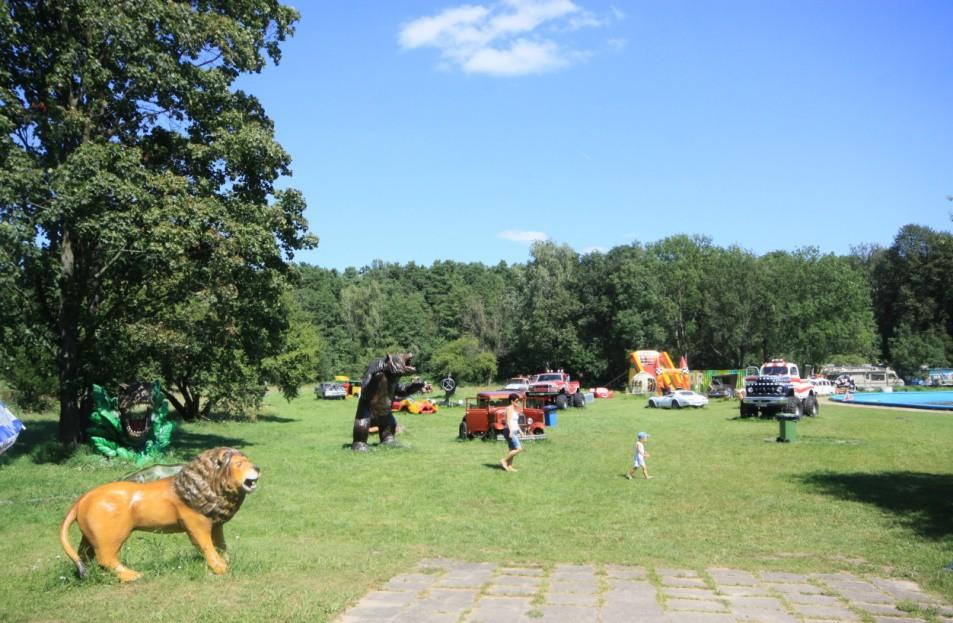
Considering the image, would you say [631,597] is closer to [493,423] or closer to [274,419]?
[493,423]

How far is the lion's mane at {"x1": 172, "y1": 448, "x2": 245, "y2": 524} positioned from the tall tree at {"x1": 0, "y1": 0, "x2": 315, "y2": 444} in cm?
839

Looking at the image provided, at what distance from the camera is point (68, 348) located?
1595cm

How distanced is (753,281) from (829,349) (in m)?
7.91

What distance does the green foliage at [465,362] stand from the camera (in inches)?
2450

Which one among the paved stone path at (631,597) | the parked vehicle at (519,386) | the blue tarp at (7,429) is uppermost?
the blue tarp at (7,429)

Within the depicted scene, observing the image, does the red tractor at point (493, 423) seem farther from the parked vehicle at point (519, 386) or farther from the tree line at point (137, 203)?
the parked vehicle at point (519, 386)

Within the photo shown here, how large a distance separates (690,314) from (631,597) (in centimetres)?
6217

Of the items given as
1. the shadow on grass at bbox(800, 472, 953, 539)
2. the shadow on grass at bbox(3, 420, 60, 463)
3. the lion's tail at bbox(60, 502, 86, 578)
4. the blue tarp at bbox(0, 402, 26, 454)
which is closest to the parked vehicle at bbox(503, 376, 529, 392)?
the shadow on grass at bbox(3, 420, 60, 463)

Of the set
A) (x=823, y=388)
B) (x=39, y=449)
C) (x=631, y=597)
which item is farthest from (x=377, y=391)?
(x=823, y=388)

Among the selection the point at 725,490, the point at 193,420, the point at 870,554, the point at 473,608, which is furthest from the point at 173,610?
the point at 193,420

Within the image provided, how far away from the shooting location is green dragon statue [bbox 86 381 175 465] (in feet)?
50.9

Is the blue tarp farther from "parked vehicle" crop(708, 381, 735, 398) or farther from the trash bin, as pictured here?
"parked vehicle" crop(708, 381, 735, 398)

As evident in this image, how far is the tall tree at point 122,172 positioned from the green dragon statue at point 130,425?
100 centimetres

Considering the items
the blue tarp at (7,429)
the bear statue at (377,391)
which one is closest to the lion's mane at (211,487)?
the blue tarp at (7,429)
